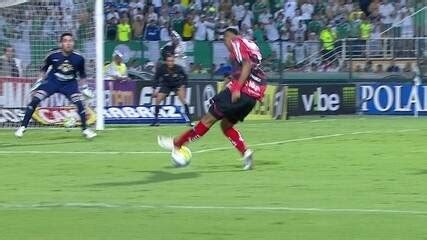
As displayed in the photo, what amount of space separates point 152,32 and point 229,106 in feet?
71.6

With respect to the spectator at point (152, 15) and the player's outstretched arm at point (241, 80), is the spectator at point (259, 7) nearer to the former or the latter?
the spectator at point (152, 15)

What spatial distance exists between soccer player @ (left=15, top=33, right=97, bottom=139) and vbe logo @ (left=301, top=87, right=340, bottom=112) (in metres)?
10.8

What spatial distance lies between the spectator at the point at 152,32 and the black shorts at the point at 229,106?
Result: 2096 centimetres

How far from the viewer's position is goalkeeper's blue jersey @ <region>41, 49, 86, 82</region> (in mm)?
18547

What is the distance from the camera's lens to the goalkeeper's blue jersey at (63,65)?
18.5 meters

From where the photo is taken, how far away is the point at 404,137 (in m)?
19.6

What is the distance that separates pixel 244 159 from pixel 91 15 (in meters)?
9.62

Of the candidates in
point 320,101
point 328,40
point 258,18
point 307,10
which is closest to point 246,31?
point 258,18

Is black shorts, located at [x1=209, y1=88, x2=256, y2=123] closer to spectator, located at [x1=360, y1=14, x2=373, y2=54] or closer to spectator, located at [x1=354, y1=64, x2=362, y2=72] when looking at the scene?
spectator, located at [x1=354, y1=64, x2=362, y2=72]

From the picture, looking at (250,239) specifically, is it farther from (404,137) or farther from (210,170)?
(404,137)

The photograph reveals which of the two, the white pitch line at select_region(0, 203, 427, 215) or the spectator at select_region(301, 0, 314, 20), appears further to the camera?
the spectator at select_region(301, 0, 314, 20)

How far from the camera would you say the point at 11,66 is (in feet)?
75.8

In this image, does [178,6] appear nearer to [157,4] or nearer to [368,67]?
[157,4]

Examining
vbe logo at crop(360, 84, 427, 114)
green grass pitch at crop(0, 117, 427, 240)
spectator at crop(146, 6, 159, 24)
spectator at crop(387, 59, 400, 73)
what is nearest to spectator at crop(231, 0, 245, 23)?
spectator at crop(146, 6, 159, 24)
